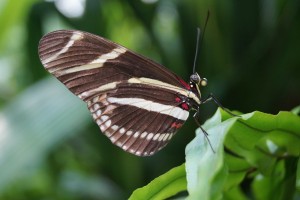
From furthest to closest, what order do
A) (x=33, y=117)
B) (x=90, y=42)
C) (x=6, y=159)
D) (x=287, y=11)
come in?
(x=287, y=11)
(x=33, y=117)
(x=6, y=159)
(x=90, y=42)

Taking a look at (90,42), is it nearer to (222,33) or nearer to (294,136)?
(294,136)

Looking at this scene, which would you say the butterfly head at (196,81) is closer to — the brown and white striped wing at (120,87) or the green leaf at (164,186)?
the brown and white striped wing at (120,87)

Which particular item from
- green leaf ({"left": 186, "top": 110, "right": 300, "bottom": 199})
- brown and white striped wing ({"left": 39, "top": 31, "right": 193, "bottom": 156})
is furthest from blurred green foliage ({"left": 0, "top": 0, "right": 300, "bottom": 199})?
green leaf ({"left": 186, "top": 110, "right": 300, "bottom": 199})

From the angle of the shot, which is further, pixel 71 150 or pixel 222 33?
pixel 71 150

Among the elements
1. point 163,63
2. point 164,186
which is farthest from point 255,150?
point 163,63

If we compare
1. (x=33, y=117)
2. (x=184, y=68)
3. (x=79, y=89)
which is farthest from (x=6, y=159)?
(x=184, y=68)

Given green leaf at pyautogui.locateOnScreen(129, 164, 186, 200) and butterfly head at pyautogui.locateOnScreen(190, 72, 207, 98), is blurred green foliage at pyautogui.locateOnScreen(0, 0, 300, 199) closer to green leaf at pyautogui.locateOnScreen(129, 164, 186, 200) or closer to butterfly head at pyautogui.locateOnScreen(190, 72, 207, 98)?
butterfly head at pyautogui.locateOnScreen(190, 72, 207, 98)

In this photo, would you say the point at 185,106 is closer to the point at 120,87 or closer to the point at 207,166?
the point at 120,87
